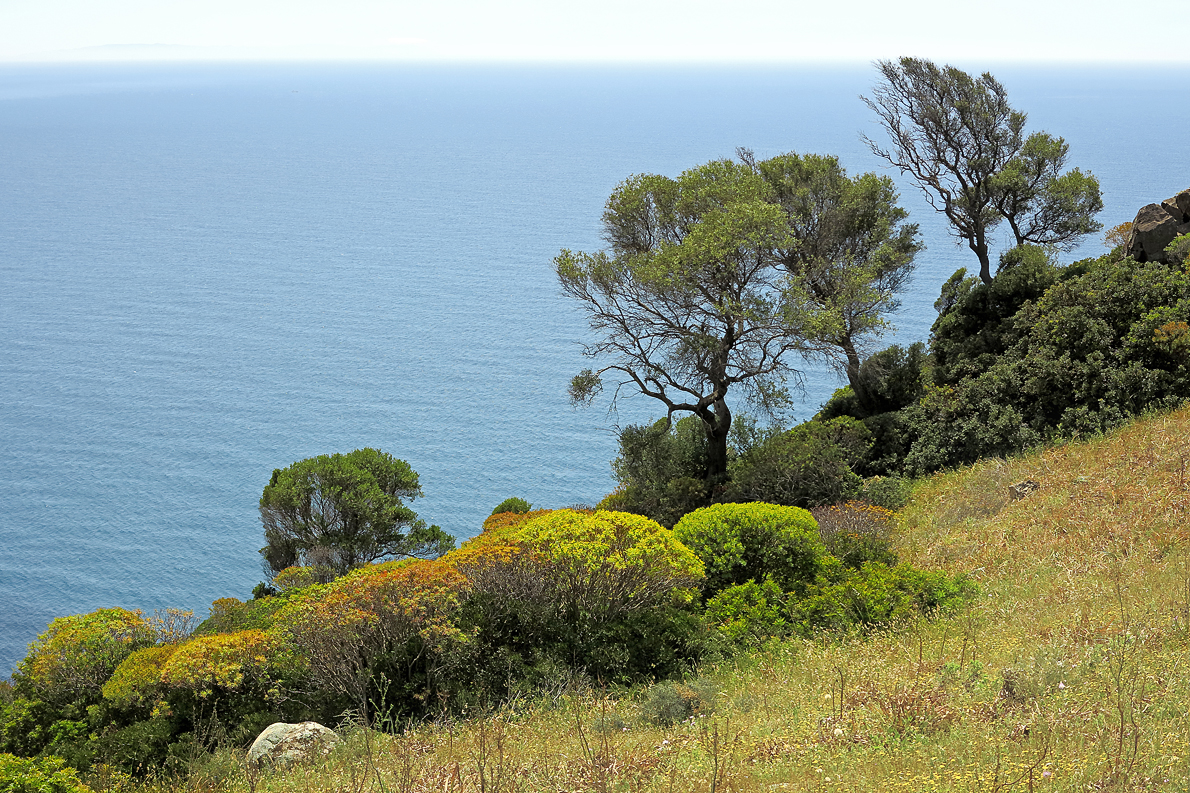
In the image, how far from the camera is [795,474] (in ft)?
75.0

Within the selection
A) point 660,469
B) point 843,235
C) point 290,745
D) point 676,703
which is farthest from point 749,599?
point 843,235

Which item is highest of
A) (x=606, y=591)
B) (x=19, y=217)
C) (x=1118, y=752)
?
(x=19, y=217)

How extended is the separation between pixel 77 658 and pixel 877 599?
12.8m

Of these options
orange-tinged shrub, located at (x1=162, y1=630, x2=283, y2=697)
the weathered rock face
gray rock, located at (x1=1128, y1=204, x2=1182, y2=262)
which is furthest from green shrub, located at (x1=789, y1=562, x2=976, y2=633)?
gray rock, located at (x1=1128, y1=204, x2=1182, y2=262)

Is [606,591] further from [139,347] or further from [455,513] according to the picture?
[139,347]

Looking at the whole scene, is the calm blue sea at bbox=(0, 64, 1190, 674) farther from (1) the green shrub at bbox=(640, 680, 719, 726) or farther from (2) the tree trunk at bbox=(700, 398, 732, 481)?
(1) the green shrub at bbox=(640, 680, 719, 726)

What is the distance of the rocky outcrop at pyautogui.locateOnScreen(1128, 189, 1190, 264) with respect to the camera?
24812 mm

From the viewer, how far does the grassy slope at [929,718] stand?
574 cm

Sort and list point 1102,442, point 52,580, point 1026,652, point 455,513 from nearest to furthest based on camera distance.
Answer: point 1026,652
point 1102,442
point 52,580
point 455,513

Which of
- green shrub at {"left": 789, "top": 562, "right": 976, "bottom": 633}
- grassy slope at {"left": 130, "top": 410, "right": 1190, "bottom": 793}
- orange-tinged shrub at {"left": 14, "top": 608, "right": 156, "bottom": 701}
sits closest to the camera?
grassy slope at {"left": 130, "top": 410, "right": 1190, "bottom": 793}

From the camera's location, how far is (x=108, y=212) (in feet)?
455

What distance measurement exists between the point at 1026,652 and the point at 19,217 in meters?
162

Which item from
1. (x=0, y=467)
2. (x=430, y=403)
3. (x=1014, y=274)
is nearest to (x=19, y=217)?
(x=0, y=467)

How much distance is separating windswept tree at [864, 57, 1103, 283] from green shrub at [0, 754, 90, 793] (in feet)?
103
